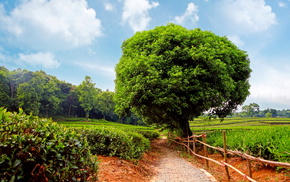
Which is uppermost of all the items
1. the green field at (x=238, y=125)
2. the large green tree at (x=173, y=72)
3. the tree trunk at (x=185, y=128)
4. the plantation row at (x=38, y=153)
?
the large green tree at (x=173, y=72)

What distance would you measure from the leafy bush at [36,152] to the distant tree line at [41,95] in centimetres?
2450

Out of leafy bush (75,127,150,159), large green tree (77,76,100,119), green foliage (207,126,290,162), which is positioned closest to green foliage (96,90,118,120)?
large green tree (77,76,100,119)

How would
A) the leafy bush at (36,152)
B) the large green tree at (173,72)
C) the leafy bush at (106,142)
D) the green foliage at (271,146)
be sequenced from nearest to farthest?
the leafy bush at (36,152)
the green foliage at (271,146)
the leafy bush at (106,142)
the large green tree at (173,72)

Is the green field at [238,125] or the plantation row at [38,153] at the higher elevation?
the plantation row at [38,153]

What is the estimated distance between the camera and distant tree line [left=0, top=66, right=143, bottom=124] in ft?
125

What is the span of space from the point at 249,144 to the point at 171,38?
26.4ft

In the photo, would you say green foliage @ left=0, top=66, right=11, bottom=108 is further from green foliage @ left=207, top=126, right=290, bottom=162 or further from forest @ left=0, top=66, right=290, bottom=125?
green foliage @ left=207, top=126, right=290, bottom=162

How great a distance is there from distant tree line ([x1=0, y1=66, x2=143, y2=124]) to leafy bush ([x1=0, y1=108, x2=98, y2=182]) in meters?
24.5

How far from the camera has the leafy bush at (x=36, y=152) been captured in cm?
233

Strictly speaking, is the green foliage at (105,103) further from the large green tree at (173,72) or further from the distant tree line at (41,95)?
the large green tree at (173,72)

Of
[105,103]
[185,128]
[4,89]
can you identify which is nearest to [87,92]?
[105,103]

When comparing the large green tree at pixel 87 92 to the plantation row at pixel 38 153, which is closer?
the plantation row at pixel 38 153

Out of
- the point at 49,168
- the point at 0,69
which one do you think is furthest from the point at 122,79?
the point at 0,69

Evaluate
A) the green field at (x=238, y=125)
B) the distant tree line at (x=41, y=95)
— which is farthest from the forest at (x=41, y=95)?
the green field at (x=238, y=125)
